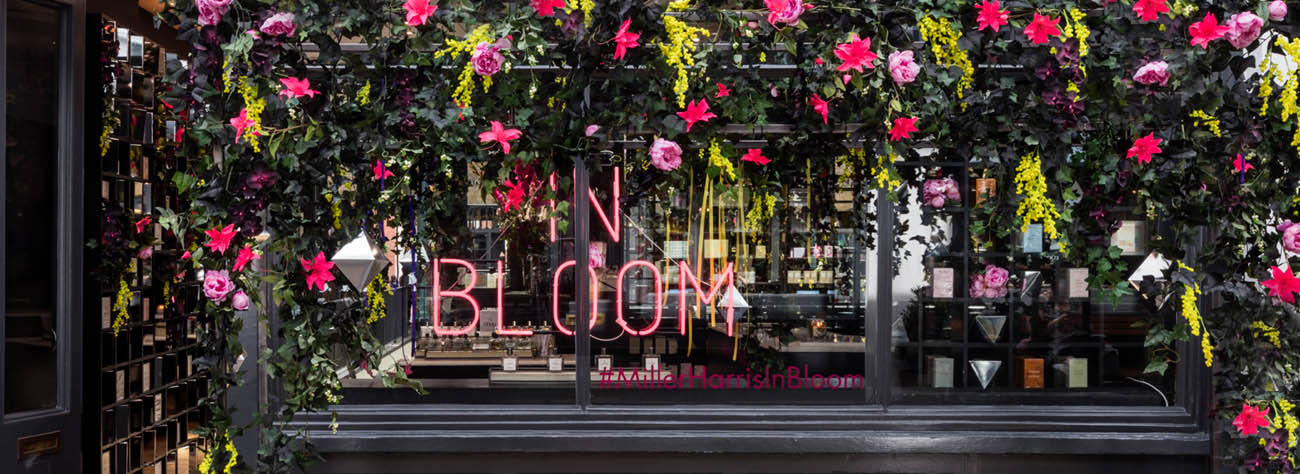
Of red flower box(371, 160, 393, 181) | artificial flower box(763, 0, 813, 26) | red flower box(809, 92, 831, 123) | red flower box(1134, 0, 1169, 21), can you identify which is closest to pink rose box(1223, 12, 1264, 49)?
red flower box(1134, 0, 1169, 21)

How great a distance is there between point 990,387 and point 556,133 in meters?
2.56

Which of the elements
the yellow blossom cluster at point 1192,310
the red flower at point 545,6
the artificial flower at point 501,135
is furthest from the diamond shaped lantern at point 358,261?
the yellow blossom cluster at point 1192,310

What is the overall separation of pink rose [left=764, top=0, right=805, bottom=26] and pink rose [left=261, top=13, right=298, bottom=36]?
1.73 m

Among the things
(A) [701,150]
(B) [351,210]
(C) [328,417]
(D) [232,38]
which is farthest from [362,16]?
(C) [328,417]

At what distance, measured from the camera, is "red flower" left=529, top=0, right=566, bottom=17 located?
2.73 meters

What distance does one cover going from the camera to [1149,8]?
2781 millimetres

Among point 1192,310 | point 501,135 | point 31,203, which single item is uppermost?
point 501,135

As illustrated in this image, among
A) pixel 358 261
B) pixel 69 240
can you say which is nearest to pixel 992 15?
pixel 358 261

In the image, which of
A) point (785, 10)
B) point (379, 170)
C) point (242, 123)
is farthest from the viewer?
point (379, 170)

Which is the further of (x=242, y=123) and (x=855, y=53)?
(x=242, y=123)

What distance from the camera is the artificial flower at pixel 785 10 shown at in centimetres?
263

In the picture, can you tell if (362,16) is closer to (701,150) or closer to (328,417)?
(701,150)

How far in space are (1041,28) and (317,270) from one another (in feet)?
9.23

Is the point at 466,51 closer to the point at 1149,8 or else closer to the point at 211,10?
the point at 211,10
